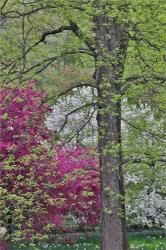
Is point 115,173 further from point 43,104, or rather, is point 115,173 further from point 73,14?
point 73,14

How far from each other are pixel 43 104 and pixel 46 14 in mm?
2111

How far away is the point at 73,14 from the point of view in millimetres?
8250

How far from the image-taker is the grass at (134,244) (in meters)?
12.0

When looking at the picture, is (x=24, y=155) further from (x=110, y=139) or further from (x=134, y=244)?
(x=134, y=244)

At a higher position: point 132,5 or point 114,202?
point 132,5

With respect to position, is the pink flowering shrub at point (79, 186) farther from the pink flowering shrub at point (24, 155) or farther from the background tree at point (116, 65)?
the background tree at point (116, 65)

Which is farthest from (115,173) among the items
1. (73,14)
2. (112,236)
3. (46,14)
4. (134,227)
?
(134,227)

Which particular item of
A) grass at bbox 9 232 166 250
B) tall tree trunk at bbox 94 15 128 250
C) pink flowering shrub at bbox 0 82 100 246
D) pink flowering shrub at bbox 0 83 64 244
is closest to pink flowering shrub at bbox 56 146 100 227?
pink flowering shrub at bbox 0 82 100 246

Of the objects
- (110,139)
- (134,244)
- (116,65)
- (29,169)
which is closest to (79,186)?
(134,244)

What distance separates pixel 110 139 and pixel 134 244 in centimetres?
487

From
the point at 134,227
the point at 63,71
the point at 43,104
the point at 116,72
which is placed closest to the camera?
the point at 116,72

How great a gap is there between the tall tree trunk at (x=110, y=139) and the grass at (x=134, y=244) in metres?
3.29

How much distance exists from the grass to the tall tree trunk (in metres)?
3.29

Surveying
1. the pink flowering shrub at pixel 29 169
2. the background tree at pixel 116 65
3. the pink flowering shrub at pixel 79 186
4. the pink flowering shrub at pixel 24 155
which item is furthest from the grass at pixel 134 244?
the background tree at pixel 116 65
